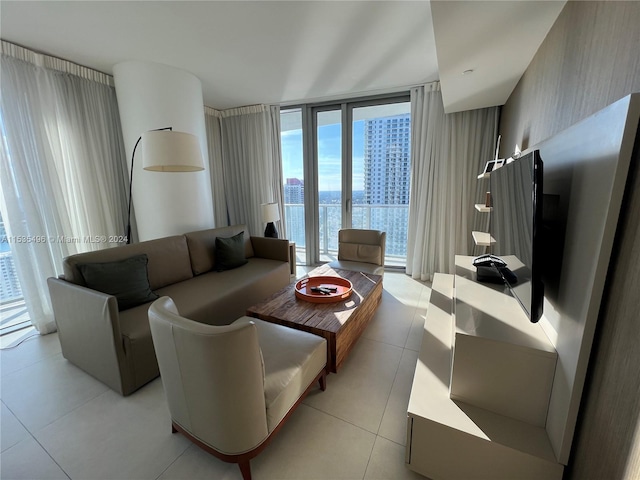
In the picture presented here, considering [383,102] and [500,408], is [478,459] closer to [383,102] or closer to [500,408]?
[500,408]

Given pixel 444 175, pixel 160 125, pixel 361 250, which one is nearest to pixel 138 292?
pixel 160 125

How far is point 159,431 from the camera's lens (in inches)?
57.4

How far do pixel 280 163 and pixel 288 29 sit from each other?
217 cm

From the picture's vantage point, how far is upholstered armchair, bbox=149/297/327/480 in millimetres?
978

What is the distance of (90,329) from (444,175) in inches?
152

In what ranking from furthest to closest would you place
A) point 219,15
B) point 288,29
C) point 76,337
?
1. point 288,29
2. point 219,15
3. point 76,337

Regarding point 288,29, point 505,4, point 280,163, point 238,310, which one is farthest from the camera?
point 280,163

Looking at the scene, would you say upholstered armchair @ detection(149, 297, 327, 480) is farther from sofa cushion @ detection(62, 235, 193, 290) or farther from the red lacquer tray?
sofa cushion @ detection(62, 235, 193, 290)

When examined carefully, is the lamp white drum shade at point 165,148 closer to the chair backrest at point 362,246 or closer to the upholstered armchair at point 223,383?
the upholstered armchair at point 223,383

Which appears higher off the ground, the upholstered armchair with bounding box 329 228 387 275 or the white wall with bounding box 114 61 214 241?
the white wall with bounding box 114 61 214 241

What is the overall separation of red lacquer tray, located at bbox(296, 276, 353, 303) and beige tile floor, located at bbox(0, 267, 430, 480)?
499 millimetres

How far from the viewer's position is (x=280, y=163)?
425cm

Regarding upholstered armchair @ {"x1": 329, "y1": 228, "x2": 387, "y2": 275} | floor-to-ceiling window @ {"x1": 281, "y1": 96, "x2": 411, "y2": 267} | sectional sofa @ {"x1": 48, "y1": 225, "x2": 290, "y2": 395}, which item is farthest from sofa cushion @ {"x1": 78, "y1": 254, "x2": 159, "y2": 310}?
floor-to-ceiling window @ {"x1": 281, "y1": 96, "x2": 411, "y2": 267}

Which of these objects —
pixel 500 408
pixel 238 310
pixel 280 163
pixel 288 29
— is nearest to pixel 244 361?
pixel 500 408
